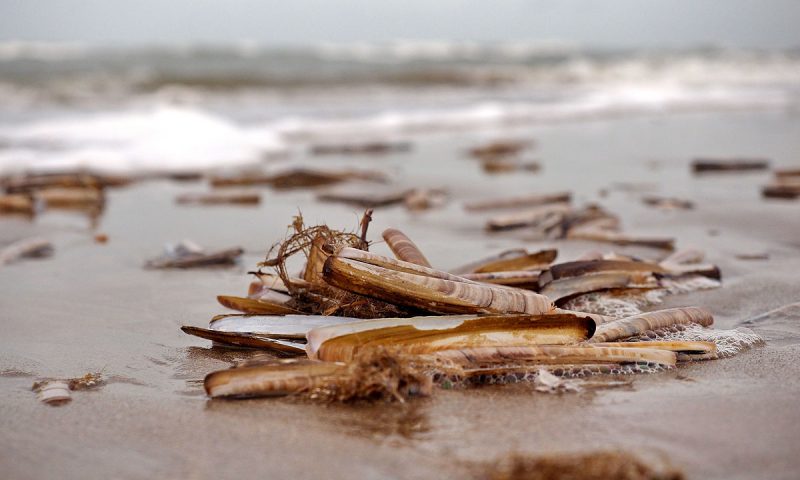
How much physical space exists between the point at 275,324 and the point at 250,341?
114 millimetres

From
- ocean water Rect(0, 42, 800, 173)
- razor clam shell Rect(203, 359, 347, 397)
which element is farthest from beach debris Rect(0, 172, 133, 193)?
razor clam shell Rect(203, 359, 347, 397)

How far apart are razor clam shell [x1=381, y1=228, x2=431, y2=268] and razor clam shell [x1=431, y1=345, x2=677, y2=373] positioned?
0.53 metres

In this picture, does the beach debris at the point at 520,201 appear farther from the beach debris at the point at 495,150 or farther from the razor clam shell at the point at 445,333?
the razor clam shell at the point at 445,333

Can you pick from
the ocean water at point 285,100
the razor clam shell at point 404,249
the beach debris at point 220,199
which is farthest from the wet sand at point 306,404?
the ocean water at point 285,100

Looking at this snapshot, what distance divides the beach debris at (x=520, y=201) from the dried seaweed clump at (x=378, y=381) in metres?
3.91

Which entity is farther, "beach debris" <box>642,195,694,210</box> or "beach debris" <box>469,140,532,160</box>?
"beach debris" <box>469,140,532,160</box>

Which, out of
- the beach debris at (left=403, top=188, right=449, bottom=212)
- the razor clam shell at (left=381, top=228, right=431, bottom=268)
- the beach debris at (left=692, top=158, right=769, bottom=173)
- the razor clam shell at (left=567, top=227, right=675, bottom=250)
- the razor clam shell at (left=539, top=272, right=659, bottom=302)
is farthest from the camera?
the beach debris at (left=692, top=158, right=769, bottom=173)

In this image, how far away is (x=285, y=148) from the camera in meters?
11.6

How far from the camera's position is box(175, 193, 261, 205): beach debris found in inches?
271

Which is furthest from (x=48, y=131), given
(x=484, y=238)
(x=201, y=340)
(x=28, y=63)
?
(x=28, y=63)

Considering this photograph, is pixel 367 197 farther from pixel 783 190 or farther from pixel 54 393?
pixel 54 393

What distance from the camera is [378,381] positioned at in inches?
98.9

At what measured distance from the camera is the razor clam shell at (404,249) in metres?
3.25

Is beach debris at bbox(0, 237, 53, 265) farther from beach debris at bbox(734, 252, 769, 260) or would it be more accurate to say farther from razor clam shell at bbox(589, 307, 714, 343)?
beach debris at bbox(734, 252, 769, 260)
